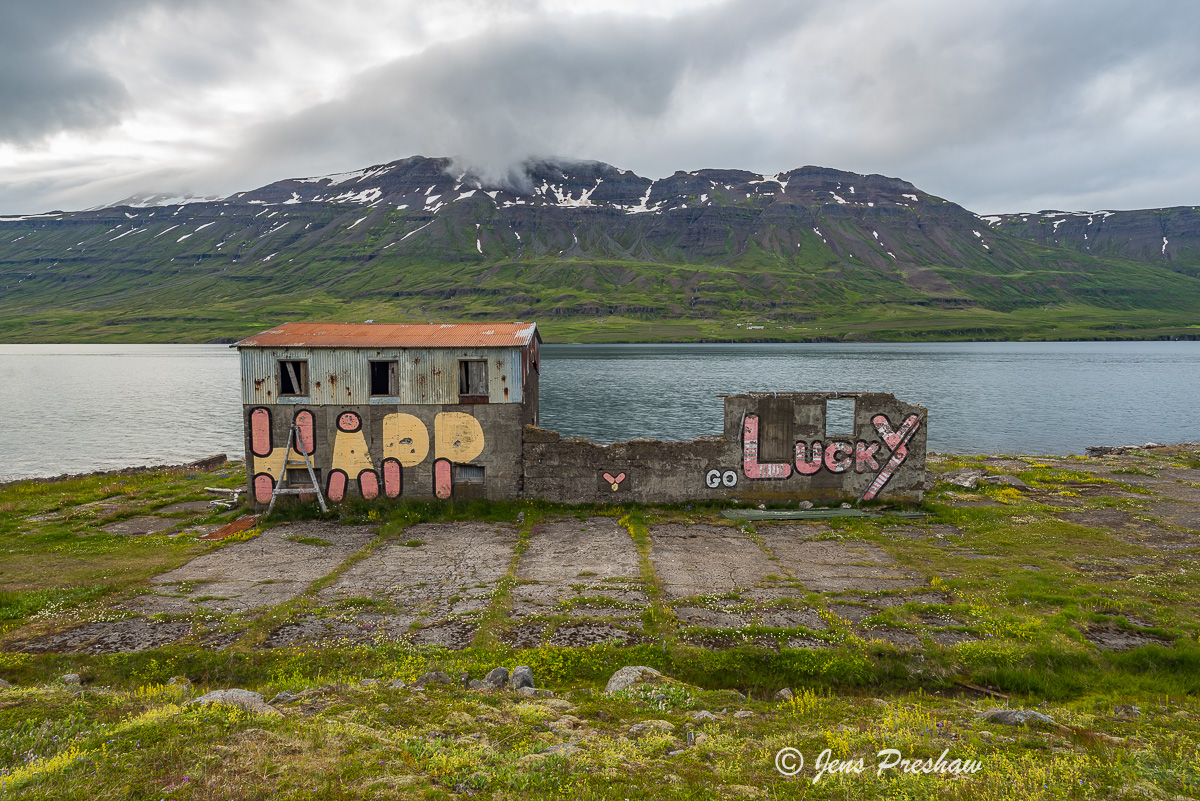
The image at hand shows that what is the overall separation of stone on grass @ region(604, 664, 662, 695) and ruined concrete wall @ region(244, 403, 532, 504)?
52.6ft

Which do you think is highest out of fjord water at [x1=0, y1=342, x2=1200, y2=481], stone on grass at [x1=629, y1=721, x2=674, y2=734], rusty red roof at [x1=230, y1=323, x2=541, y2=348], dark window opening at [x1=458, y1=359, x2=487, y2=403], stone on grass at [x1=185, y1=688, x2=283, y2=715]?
rusty red roof at [x1=230, y1=323, x2=541, y2=348]

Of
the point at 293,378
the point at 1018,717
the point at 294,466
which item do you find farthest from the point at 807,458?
the point at 293,378

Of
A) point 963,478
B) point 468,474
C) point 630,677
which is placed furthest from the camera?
point 963,478

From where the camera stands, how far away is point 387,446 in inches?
1129

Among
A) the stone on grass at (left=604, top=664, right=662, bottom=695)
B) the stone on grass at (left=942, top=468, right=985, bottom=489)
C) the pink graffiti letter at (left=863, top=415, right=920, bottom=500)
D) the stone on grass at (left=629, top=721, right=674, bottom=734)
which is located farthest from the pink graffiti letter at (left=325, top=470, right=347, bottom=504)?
the stone on grass at (left=942, top=468, right=985, bottom=489)

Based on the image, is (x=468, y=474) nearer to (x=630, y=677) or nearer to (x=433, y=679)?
(x=433, y=679)

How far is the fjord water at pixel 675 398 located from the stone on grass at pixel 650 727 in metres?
47.6

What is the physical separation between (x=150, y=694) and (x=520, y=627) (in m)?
8.32

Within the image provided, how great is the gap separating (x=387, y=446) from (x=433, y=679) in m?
16.7

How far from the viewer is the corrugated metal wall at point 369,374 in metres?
28.2

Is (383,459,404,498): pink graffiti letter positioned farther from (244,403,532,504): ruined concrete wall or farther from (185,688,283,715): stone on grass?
(185,688,283,715): stone on grass

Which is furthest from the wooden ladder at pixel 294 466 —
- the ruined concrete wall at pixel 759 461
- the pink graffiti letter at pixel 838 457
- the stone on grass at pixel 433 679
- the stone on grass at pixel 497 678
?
the pink graffiti letter at pixel 838 457

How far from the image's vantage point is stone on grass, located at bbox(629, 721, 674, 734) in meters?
11.0

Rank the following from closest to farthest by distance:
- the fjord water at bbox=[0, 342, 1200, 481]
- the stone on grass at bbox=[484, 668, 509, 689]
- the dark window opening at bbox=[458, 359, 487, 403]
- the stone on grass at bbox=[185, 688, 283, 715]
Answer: the stone on grass at bbox=[185, 688, 283, 715], the stone on grass at bbox=[484, 668, 509, 689], the dark window opening at bbox=[458, 359, 487, 403], the fjord water at bbox=[0, 342, 1200, 481]
